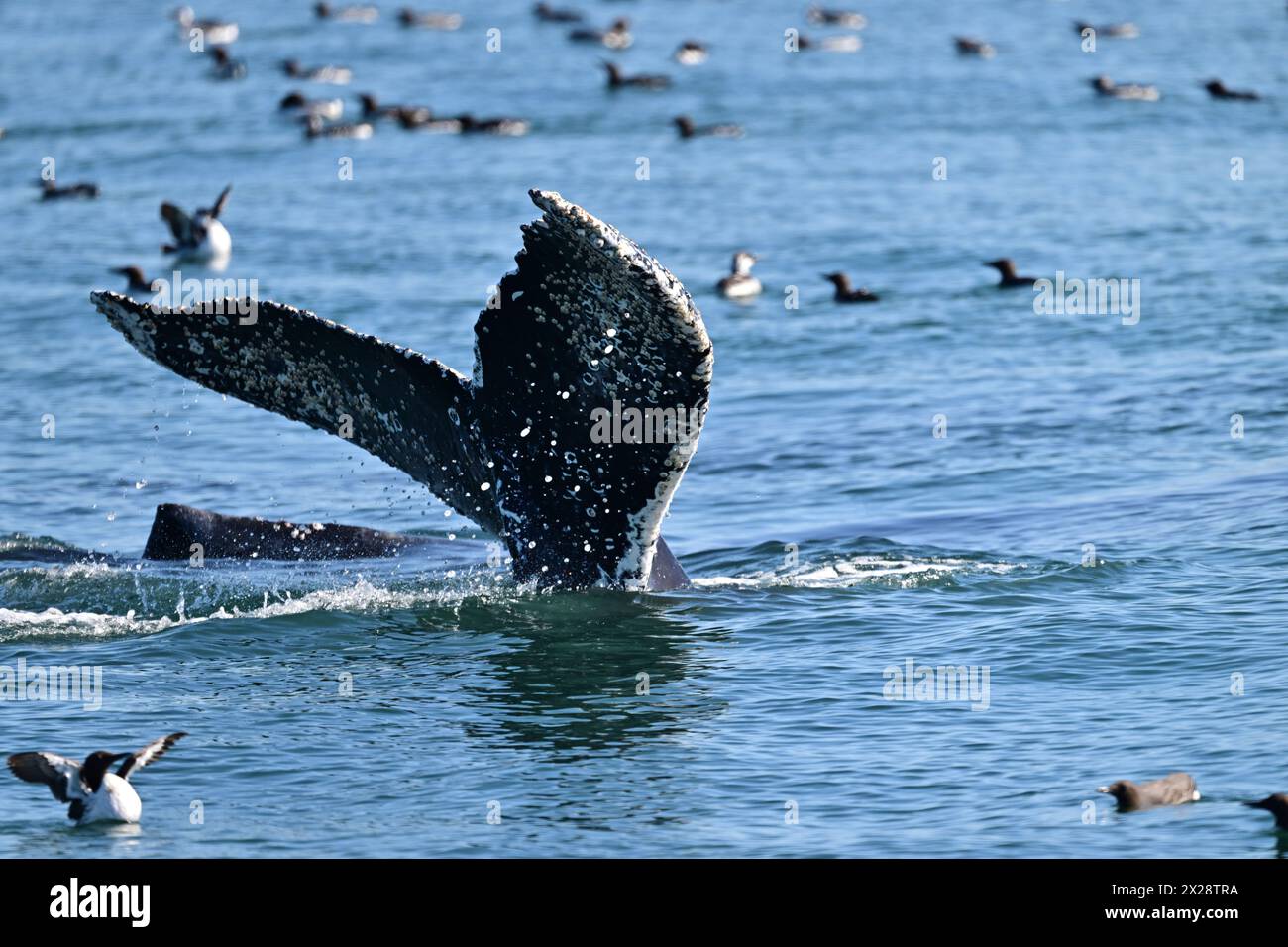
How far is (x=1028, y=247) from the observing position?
96.8 feet

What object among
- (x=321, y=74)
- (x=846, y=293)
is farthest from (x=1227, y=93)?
(x=321, y=74)

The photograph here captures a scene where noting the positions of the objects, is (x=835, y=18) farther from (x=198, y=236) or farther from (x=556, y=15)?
(x=198, y=236)

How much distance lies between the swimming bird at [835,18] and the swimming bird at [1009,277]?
31576 millimetres

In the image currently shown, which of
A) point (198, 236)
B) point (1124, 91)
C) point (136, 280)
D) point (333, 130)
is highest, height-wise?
point (1124, 91)

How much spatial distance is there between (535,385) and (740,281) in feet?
54.7

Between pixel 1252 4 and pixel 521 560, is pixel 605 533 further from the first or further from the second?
pixel 1252 4

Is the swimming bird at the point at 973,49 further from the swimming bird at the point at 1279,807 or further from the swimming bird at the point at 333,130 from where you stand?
the swimming bird at the point at 1279,807

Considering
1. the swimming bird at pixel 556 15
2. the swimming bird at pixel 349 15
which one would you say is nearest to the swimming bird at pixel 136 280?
the swimming bird at pixel 556 15

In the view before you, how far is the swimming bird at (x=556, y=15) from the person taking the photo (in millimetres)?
62812

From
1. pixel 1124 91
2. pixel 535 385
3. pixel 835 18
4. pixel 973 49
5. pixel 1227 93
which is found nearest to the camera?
pixel 535 385

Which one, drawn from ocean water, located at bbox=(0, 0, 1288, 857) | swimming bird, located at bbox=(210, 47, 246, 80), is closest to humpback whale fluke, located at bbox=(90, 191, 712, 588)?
ocean water, located at bbox=(0, 0, 1288, 857)

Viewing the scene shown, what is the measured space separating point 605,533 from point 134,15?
60.9 metres

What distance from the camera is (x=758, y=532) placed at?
15.9 m

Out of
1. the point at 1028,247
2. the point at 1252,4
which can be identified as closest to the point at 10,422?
the point at 1028,247
